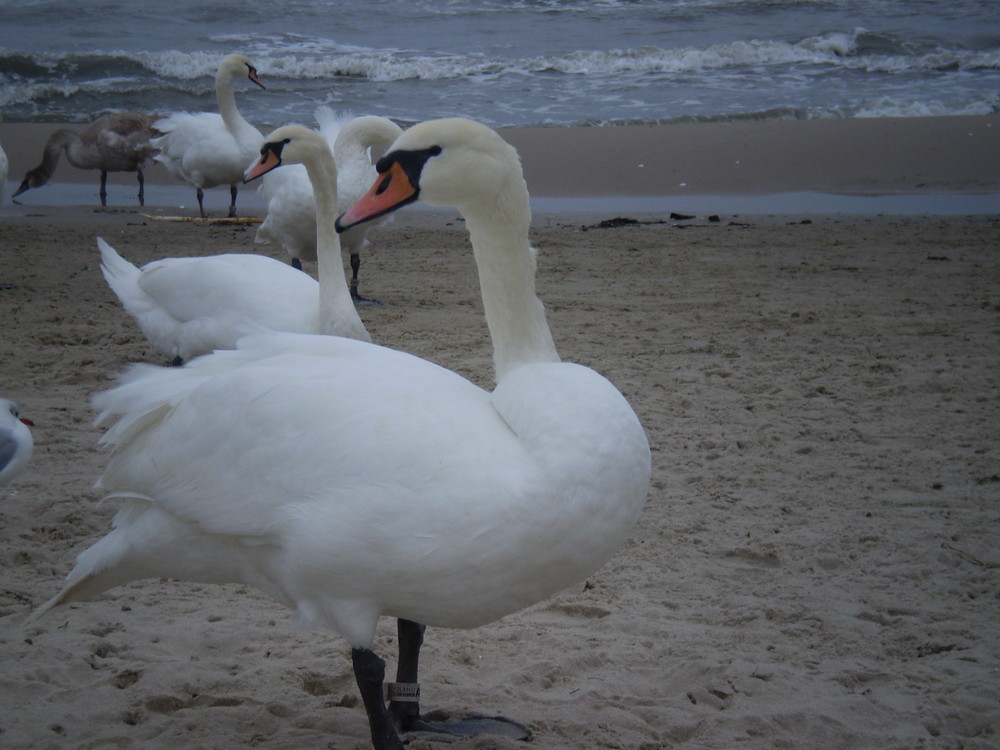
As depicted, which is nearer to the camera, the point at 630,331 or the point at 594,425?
the point at 594,425

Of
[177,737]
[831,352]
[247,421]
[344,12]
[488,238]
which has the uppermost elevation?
[344,12]

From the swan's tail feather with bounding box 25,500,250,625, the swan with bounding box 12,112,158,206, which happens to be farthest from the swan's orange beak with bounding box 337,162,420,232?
the swan with bounding box 12,112,158,206

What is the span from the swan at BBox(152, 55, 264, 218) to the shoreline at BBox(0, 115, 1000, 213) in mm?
733

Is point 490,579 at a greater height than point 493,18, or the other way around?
point 493,18

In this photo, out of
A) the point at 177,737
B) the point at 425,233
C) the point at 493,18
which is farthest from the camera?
the point at 493,18

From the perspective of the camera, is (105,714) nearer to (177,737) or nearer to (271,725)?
(177,737)

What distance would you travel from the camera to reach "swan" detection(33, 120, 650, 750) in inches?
88.9

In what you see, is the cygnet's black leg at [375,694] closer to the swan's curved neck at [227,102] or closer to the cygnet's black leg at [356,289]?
the cygnet's black leg at [356,289]

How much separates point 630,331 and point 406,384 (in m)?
4.09

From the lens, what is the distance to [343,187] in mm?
7332

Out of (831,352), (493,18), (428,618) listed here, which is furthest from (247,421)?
(493,18)

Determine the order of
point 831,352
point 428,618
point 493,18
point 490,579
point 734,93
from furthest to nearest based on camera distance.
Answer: point 493,18, point 734,93, point 831,352, point 428,618, point 490,579

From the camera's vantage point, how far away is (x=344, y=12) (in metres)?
24.2

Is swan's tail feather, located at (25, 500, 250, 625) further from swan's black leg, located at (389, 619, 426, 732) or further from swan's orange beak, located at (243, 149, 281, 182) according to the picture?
swan's orange beak, located at (243, 149, 281, 182)
